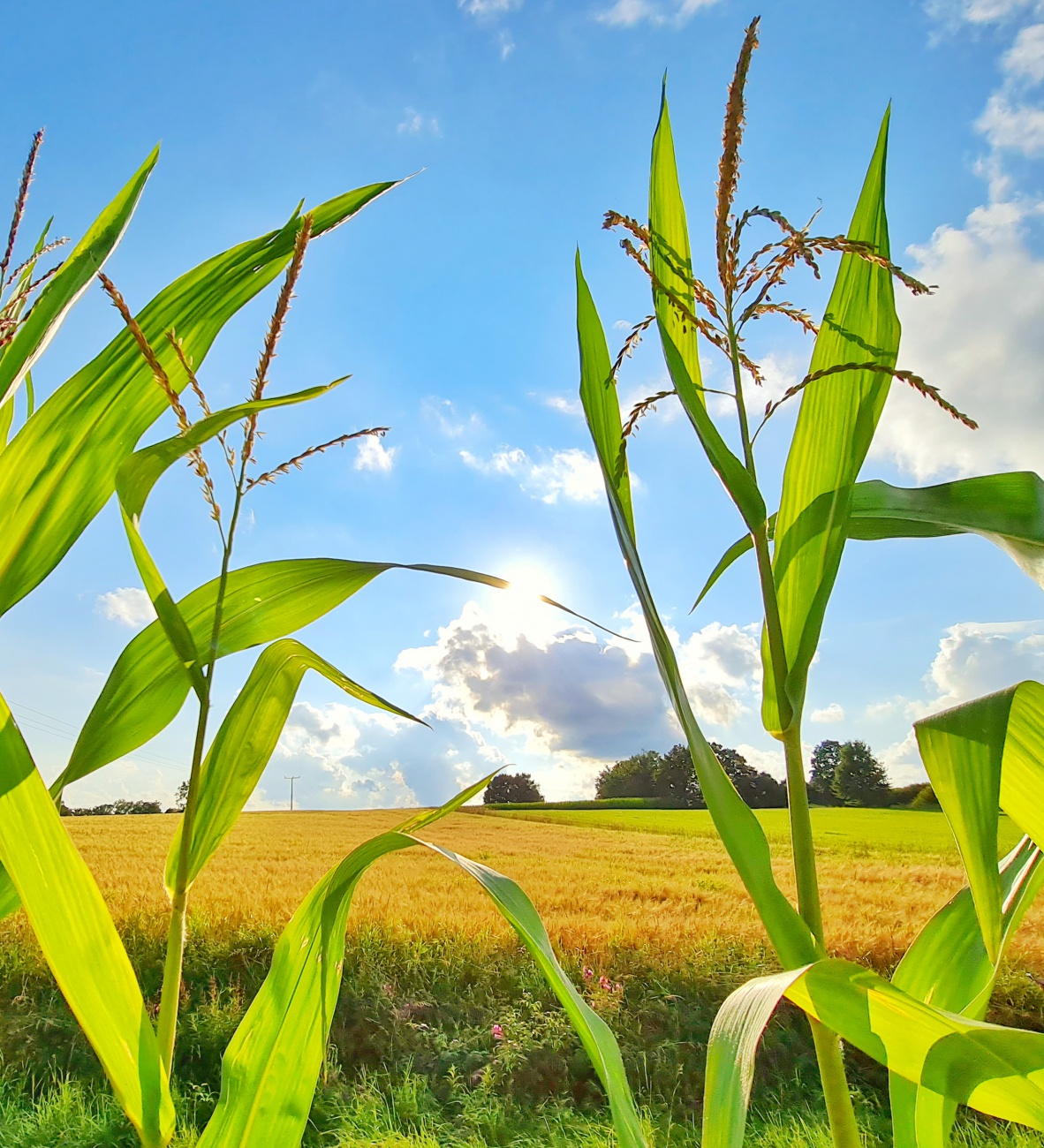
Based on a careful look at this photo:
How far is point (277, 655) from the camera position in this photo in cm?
37

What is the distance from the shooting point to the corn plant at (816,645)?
0.23 meters

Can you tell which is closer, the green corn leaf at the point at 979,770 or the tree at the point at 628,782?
the green corn leaf at the point at 979,770

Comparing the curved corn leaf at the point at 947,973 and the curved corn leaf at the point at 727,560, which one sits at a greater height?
the curved corn leaf at the point at 727,560

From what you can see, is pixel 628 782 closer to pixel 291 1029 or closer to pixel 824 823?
pixel 824 823

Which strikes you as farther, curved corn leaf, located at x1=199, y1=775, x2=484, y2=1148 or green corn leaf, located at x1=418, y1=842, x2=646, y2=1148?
curved corn leaf, located at x1=199, y1=775, x2=484, y2=1148

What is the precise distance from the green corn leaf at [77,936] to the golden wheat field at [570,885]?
8.60 ft

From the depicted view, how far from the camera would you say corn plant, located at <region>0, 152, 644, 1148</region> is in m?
0.29

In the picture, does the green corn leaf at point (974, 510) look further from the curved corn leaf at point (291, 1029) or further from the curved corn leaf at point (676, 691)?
the curved corn leaf at point (291, 1029)

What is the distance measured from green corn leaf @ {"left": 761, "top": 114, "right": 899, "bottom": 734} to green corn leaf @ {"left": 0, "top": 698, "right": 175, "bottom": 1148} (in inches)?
11.5

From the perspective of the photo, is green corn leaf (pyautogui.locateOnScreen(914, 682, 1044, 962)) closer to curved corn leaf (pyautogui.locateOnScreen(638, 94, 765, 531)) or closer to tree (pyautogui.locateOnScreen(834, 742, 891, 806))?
curved corn leaf (pyautogui.locateOnScreen(638, 94, 765, 531))

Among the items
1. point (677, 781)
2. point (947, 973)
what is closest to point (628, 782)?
point (677, 781)

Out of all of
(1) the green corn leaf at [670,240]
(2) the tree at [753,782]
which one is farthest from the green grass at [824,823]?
(1) the green corn leaf at [670,240]

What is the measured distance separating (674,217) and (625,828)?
8322 millimetres

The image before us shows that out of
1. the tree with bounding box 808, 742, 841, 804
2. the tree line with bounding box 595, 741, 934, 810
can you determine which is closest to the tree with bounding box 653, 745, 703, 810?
the tree line with bounding box 595, 741, 934, 810
